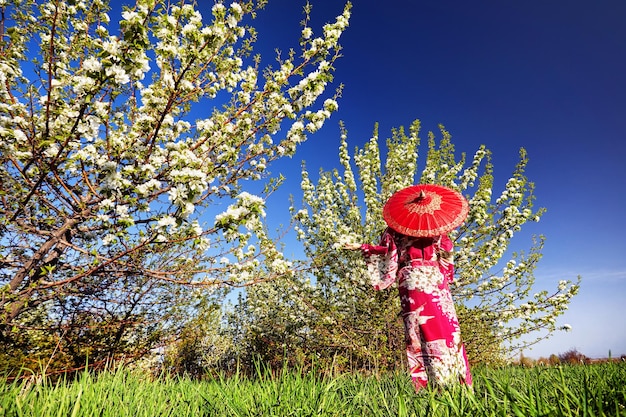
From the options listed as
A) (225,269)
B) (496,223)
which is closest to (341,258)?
(496,223)

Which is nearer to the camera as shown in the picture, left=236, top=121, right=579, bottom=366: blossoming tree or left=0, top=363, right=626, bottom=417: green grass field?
left=0, top=363, right=626, bottom=417: green grass field

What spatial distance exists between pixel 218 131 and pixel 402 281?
8.87 ft

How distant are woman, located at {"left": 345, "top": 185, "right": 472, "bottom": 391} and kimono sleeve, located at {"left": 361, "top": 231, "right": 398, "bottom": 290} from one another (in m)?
0.01

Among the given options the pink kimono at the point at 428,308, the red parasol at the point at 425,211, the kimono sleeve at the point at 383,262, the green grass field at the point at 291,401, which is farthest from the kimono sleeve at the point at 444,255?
the green grass field at the point at 291,401

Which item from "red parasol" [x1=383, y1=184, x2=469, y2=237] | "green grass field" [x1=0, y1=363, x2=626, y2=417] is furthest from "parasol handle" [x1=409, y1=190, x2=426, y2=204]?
"green grass field" [x1=0, y1=363, x2=626, y2=417]

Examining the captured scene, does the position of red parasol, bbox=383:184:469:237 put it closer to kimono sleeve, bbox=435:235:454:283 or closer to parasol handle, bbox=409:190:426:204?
parasol handle, bbox=409:190:426:204

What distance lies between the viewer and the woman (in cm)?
352

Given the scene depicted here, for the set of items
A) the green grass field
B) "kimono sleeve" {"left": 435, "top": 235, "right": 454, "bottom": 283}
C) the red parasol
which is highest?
the red parasol

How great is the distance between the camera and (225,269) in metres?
3.86

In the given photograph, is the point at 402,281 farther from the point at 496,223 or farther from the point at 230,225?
the point at 496,223

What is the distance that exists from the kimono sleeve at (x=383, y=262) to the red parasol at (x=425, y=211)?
0.36 meters

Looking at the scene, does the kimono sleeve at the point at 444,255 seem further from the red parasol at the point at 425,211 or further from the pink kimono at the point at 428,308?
the red parasol at the point at 425,211

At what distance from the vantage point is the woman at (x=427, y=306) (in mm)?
3516

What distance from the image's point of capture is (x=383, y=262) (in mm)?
4332
